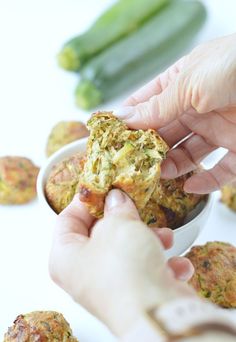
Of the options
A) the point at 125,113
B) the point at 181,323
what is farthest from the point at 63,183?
the point at 181,323

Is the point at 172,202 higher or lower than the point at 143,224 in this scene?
lower

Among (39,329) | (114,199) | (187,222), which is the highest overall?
(114,199)

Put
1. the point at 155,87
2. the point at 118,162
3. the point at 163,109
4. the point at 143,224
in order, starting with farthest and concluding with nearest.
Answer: the point at 155,87, the point at 163,109, the point at 118,162, the point at 143,224

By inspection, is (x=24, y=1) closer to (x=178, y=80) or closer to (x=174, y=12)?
(x=174, y=12)

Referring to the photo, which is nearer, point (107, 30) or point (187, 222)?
point (187, 222)

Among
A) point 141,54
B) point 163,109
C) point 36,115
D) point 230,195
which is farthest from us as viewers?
point 141,54

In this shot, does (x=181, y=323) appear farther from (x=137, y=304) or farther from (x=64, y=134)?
(x=64, y=134)

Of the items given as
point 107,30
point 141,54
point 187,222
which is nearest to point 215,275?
point 187,222

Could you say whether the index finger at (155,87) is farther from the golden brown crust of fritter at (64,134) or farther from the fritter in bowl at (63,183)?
the golden brown crust of fritter at (64,134)

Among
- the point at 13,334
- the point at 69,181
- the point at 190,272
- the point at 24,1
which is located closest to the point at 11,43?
the point at 24,1
